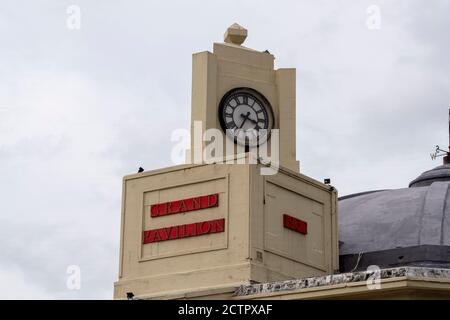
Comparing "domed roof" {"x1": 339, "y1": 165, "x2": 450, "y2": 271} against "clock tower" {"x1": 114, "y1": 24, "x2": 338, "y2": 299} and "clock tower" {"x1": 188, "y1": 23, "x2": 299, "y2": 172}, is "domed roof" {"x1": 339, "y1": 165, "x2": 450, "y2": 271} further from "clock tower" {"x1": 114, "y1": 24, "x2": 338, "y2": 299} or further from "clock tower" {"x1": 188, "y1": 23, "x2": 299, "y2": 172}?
"clock tower" {"x1": 188, "y1": 23, "x2": 299, "y2": 172}

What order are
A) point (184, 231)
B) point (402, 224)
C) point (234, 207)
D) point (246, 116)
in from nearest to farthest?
point (234, 207), point (184, 231), point (246, 116), point (402, 224)

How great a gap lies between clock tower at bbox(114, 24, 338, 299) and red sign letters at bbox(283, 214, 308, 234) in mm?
46

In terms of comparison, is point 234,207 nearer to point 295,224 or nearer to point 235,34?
point 295,224

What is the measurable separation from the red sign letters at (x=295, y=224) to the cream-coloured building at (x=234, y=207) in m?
0.04

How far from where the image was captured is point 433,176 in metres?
52.9

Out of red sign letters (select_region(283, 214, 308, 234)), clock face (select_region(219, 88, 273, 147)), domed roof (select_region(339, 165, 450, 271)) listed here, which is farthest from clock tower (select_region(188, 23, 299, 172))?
domed roof (select_region(339, 165, 450, 271))

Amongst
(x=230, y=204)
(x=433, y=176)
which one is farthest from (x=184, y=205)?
(x=433, y=176)

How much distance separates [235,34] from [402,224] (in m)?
8.92

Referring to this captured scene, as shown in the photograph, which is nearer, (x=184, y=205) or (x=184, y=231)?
(x=184, y=231)

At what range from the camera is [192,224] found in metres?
45.1

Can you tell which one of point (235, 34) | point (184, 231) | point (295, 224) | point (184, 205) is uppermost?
point (235, 34)

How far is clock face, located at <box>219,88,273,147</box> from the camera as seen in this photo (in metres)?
47.7

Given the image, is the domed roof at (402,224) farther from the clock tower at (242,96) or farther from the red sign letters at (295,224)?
the clock tower at (242,96)
